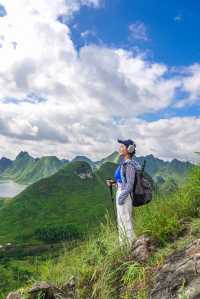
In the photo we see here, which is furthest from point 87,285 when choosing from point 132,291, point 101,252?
point 132,291

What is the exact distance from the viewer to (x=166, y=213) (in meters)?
8.91

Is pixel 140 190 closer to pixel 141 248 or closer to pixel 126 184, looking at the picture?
pixel 126 184

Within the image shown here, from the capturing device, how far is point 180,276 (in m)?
6.10

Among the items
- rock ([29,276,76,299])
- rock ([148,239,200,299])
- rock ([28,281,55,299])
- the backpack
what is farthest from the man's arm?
rock ([28,281,55,299])

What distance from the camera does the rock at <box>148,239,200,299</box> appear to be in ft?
18.4

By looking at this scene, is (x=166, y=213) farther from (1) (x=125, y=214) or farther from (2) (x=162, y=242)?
(1) (x=125, y=214)

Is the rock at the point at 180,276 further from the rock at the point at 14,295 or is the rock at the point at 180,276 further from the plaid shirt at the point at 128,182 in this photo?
the plaid shirt at the point at 128,182

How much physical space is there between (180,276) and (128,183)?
429cm

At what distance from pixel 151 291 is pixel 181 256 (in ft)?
3.02

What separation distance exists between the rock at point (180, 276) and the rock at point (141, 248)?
2.86 ft

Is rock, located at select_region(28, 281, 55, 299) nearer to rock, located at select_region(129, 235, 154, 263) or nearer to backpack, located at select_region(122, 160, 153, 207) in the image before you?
rock, located at select_region(129, 235, 154, 263)

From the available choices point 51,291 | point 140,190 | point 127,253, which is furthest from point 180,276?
point 140,190

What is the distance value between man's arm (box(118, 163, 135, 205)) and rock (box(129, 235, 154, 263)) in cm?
180

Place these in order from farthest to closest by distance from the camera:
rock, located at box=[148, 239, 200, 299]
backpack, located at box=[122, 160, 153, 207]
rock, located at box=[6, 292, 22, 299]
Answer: backpack, located at box=[122, 160, 153, 207] → rock, located at box=[6, 292, 22, 299] → rock, located at box=[148, 239, 200, 299]
